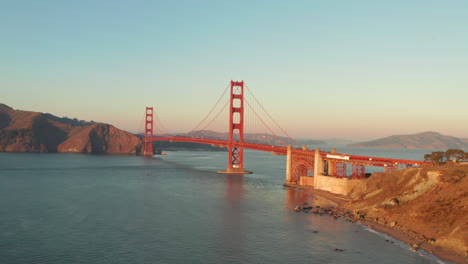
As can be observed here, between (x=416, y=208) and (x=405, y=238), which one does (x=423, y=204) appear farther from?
(x=405, y=238)

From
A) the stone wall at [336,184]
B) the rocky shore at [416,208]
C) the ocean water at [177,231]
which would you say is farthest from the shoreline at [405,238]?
the stone wall at [336,184]

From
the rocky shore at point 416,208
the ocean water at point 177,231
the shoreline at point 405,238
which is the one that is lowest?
the ocean water at point 177,231

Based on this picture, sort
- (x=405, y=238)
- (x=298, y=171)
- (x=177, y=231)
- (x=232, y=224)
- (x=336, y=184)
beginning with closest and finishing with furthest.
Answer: (x=405, y=238)
(x=177, y=231)
(x=232, y=224)
(x=336, y=184)
(x=298, y=171)

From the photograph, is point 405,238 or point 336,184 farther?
point 336,184

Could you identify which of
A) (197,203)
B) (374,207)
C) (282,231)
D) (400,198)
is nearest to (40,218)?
(197,203)

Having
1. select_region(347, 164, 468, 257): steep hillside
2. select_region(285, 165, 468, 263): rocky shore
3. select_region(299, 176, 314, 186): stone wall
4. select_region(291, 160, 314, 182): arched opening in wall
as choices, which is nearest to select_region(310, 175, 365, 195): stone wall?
select_region(285, 165, 468, 263): rocky shore

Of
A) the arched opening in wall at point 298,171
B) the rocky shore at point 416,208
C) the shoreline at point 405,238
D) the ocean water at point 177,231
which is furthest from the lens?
the arched opening in wall at point 298,171

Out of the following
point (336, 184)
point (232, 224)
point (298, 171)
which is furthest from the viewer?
point (298, 171)

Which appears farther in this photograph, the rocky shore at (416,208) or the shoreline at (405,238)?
the rocky shore at (416,208)

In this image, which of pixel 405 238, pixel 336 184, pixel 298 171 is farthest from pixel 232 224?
pixel 298 171

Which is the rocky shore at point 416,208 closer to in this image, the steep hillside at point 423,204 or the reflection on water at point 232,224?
the steep hillside at point 423,204
